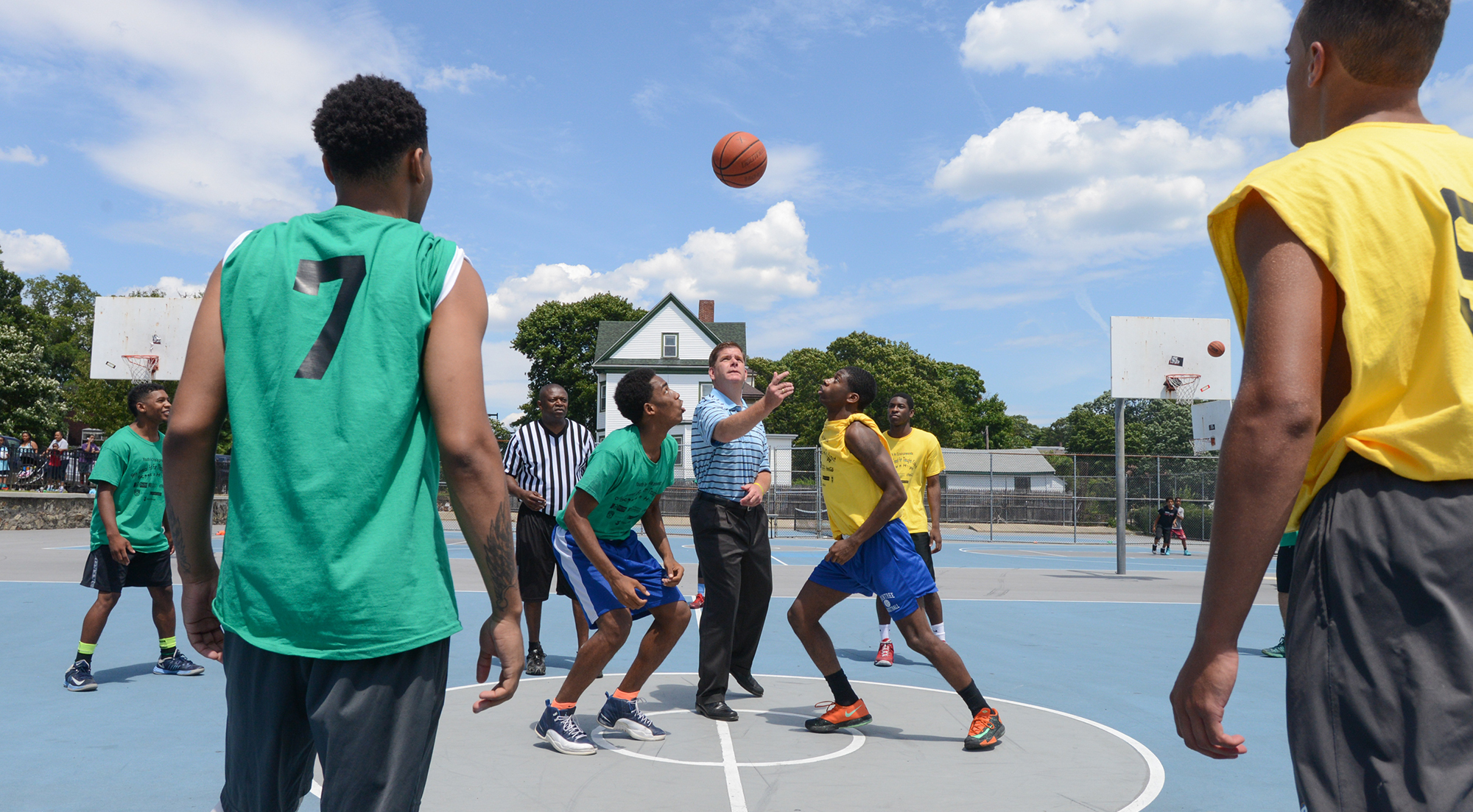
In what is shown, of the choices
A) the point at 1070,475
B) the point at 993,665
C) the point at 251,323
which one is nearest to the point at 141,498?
the point at 251,323

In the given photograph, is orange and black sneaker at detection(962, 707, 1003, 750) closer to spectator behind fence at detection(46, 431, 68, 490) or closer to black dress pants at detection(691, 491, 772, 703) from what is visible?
black dress pants at detection(691, 491, 772, 703)

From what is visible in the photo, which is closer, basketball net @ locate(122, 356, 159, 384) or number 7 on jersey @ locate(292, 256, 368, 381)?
number 7 on jersey @ locate(292, 256, 368, 381)

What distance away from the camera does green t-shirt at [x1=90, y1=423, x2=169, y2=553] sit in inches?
252

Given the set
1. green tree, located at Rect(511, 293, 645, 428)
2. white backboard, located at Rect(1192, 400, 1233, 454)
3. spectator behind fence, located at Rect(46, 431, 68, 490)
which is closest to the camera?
white backboard, located at Rect(1192, 400, 1233, 454)

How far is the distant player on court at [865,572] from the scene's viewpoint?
4996mm

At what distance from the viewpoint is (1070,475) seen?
29.9m

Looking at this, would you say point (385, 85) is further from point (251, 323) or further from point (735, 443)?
point (735, 443)

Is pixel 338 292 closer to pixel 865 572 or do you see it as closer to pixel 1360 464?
pixel 1360 464

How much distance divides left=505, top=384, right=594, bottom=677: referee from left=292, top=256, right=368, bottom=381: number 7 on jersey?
5.46 m

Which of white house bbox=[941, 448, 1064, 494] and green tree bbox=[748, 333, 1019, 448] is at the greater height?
green tree bbox=[748, 333, 1019, 448]

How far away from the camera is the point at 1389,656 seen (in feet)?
4.70

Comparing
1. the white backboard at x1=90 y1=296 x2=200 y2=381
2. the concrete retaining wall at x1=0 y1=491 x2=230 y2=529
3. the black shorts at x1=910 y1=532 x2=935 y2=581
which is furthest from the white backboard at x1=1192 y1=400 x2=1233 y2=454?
the concrete retaining wall at x1=0 y1=491 x2=230 y2=529

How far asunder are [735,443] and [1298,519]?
4498 mm

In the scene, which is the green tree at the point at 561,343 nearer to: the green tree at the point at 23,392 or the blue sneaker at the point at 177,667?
the green tree at the point at 23,392
